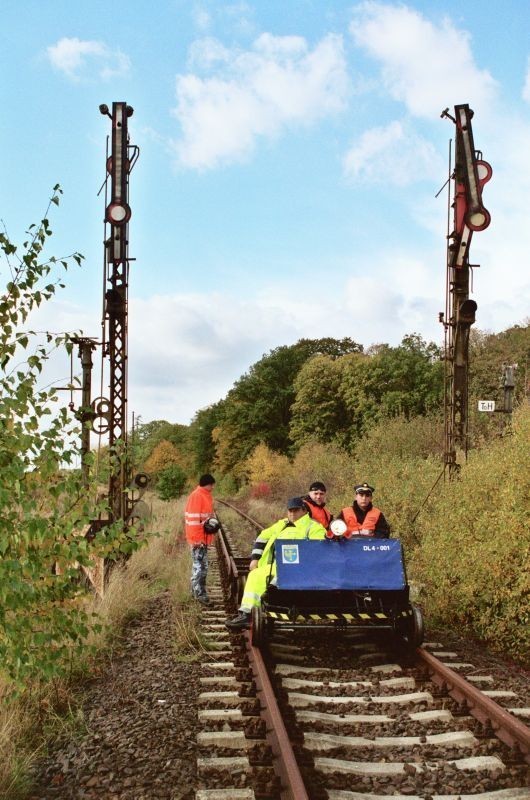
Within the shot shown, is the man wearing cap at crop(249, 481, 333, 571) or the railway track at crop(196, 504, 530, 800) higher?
the man wearing cap at crop(249, 481, 333, 571)

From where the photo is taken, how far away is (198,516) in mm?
11133

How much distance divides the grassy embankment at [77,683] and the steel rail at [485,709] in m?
2.56

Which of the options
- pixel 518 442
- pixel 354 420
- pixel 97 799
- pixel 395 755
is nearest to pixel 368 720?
pixel 395 755

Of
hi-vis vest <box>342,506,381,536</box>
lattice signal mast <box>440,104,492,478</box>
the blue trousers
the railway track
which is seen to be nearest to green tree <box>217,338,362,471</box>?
lattice signal mast <box>440,104,492,478</box>

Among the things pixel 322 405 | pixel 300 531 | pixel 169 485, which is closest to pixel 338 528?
pixel 300 531

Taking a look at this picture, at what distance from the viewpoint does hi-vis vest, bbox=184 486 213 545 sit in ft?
36.4

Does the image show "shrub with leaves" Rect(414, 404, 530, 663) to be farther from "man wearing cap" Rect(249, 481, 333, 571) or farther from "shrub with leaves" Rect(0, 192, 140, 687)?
"shrub with leaves" Rect(0, 192, 140, 687)

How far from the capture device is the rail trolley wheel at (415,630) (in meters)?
7.93

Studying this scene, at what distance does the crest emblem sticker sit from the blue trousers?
316 centimetres

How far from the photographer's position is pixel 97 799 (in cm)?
474

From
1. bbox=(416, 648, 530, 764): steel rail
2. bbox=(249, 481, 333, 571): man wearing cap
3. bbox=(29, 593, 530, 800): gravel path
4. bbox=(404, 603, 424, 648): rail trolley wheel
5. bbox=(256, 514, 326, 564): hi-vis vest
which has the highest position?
bbox=(249, 481, 333, 571): man wearing cap

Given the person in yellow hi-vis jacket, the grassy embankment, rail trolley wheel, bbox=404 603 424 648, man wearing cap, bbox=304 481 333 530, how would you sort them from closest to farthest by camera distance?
1. the grassy embankment
2. rail trolley wheel, bbox=404 603 424 648
3. the person in yellow hi-vis jacket
4. man wearing cap, bbox=304 481 333 530

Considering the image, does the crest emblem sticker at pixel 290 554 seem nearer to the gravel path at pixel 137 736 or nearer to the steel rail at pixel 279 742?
the steel rail at pixel 279 742

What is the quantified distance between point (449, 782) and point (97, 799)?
7.50 ft
